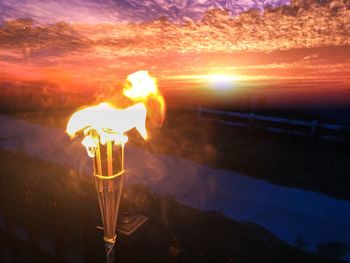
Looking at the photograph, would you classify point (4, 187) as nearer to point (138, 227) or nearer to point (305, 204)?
point (138, 227)

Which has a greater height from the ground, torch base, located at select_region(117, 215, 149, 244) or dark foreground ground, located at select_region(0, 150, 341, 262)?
torch base, located at select_region(117, 215, 149, 244)

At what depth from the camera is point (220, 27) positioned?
8.87ft

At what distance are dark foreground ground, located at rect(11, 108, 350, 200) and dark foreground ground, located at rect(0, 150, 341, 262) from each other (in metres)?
2.52

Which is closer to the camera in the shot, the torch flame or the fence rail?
the torch flame

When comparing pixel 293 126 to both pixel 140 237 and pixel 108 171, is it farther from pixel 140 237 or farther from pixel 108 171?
pixel 108 171

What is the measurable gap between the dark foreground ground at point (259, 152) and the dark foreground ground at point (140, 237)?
2.52m

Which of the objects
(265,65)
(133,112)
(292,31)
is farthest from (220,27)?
(265,65)

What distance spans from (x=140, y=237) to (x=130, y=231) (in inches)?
9.1

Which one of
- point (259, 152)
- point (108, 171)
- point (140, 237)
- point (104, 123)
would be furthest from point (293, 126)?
point (104, 123)

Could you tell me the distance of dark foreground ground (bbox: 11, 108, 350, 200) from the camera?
644cm

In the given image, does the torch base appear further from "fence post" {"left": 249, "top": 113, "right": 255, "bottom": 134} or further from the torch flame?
"fence post" {"left": 249, "top": 113, "right": 255, "bottom": 134}

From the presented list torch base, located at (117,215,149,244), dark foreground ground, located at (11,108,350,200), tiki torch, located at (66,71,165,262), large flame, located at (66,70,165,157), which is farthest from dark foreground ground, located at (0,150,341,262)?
dark foreground ground, located at (11,108,350,200)

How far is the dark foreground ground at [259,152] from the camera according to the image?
6438 mm

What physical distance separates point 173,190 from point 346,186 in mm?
4329
